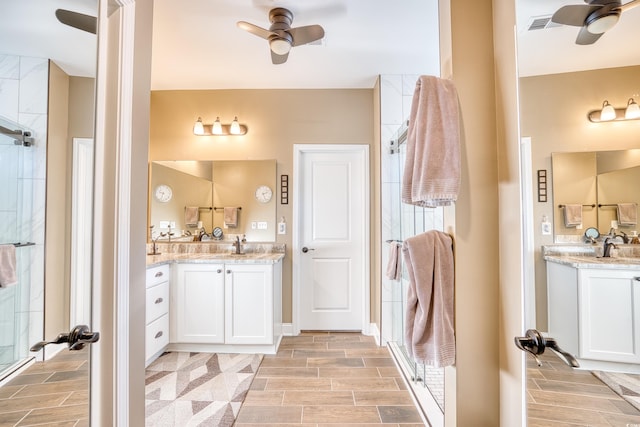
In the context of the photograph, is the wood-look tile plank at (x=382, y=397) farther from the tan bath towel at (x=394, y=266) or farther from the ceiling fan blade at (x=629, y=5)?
the ceiling fan blade at (x=629, y=5)

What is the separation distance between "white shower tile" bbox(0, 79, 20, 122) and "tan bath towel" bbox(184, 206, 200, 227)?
2633 millimetres

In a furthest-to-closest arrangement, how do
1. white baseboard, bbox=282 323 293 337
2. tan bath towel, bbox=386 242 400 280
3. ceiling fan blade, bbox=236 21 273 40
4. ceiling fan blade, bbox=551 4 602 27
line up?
white baseboard, bbox=282 323 293 337
tan bath towel, bbox=386 242 400 280
ceiling fan blade, bbox=236 21 273 40
ceiling fan blade, bbox=551 4 602 27

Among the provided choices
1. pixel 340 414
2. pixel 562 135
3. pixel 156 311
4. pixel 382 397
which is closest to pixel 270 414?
pixel 340 414

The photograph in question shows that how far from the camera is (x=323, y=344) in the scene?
297 cm

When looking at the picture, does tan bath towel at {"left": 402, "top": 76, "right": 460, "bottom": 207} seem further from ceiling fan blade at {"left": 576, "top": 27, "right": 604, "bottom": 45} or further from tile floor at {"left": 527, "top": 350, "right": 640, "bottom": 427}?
tile floor at {"left": 527, "top": 350, "right": 640, "bottom": 427}

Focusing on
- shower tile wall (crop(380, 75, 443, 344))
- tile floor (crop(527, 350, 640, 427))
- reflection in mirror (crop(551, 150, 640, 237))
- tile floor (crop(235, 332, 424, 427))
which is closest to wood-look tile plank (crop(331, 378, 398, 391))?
tile floor (crop(235, 332, 424, 427))

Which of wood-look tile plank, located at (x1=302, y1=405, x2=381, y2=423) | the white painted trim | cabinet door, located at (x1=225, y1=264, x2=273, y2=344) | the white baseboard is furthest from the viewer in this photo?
the white baseboard

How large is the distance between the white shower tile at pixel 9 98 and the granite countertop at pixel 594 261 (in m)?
1.62

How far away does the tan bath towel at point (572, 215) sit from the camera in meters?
0.84

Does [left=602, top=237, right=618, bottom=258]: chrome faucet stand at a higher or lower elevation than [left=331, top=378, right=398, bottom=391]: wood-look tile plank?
higher

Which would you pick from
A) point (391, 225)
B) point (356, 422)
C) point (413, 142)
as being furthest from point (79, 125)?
point (391, 225)

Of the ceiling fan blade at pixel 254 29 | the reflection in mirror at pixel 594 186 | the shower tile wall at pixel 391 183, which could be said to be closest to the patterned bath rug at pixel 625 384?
the reflection in mirror at pixel 594 186

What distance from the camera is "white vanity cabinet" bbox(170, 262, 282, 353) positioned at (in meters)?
2.71

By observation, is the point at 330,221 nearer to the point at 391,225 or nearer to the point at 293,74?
the point at 391,225
